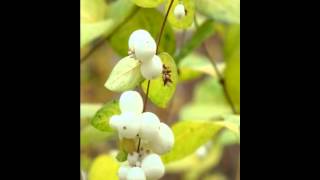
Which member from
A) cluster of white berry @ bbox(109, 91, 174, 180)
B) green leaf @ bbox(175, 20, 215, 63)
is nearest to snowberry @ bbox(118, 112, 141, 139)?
cluster of white berry @ bbox(109, 91, 174, 180)

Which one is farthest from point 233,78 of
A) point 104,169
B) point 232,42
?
point 104,169

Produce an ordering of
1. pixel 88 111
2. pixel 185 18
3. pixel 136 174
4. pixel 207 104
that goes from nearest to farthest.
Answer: pixel 136 174, pixel 185 18, pixel 88 111, pixel 207 104

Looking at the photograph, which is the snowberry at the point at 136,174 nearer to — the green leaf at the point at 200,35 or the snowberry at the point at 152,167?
the snowberry at the point at 152,167

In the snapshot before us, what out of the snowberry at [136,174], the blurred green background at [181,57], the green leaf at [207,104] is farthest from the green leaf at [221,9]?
the green leaf at [207,104]

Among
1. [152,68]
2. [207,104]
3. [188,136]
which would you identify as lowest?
[207,104]

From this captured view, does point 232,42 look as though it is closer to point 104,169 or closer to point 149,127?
point 104,169
